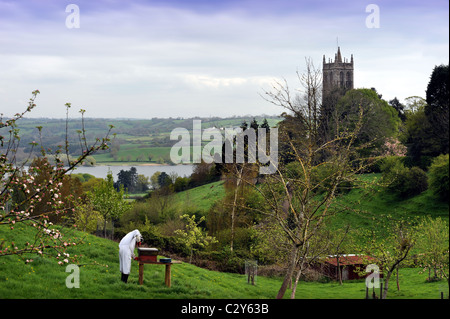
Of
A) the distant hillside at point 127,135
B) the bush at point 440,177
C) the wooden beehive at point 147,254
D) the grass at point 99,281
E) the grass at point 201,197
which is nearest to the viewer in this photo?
the grass at point 99,281

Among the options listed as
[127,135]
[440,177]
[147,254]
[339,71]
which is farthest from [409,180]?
[127,135]

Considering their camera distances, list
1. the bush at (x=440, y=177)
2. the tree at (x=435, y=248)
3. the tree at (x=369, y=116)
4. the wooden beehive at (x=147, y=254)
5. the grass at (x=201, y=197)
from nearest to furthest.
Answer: the wooden beehive at (x=147, y=254)
the tree at (x=435, y=248)
the bush at (x=440, y=177)
the tree at (x=369, y=116)
the grass at (x=201, y=197)

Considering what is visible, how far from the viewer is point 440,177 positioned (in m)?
36.4

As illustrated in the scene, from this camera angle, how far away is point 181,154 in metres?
111

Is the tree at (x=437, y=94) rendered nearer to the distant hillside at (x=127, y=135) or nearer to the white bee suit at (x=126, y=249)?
the white bee suit at (x=126, y=249)

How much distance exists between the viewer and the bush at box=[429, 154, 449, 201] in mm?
34853

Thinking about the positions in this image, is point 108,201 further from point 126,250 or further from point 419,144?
point 419,144

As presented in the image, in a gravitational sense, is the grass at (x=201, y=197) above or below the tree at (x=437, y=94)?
below

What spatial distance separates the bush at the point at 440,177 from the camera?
3485 cm

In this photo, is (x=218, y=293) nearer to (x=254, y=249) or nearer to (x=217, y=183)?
(x=254, y=249)

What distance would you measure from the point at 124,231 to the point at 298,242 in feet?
77.7

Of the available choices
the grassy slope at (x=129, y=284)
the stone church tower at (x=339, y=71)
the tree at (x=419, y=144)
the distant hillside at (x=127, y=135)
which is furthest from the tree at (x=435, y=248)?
the stone church tower at (x=339, y=71)

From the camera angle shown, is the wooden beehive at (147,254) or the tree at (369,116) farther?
the tree at (369,116)
